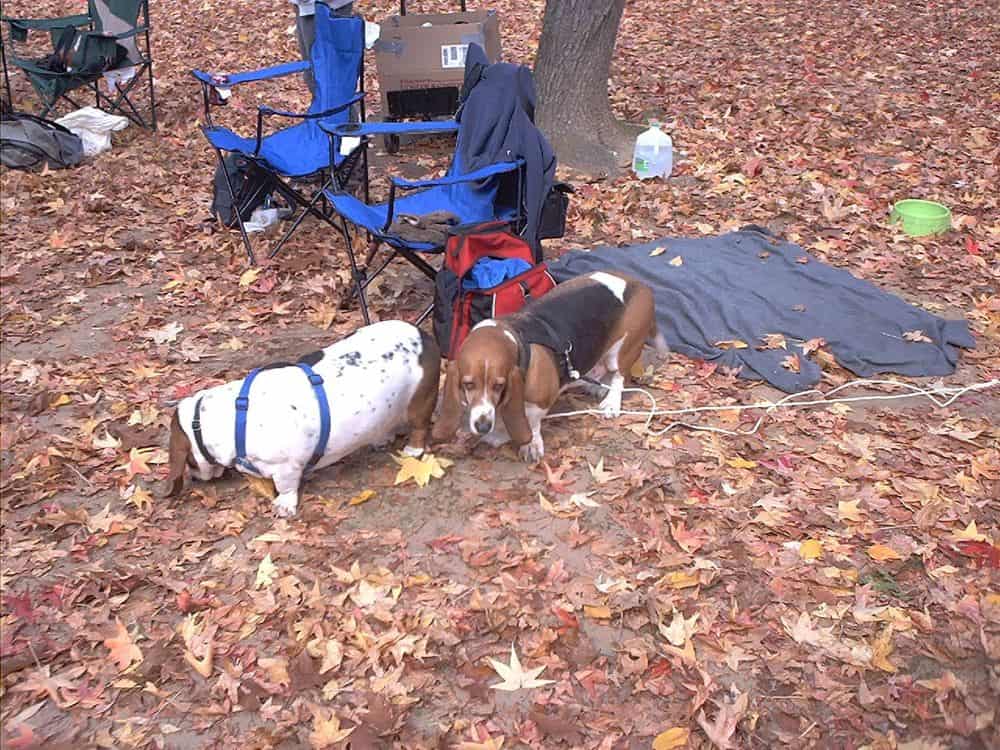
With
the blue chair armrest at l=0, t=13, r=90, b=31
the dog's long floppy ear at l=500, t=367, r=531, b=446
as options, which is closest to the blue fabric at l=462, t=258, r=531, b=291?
the dog's long floppy ear at l=500, t=367, r=531, b=446

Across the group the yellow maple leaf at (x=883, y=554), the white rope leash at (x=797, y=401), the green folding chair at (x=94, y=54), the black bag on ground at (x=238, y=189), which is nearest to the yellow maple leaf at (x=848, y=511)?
the yellow maple leaf at (x=883, y=554)

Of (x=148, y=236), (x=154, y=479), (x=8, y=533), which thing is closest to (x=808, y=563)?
(x=154, y=479)

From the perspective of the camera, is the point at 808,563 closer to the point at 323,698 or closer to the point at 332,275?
the point at 323,698

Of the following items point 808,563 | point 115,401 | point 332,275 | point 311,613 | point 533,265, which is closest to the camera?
point 311,613

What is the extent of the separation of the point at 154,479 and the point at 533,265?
6.59ft

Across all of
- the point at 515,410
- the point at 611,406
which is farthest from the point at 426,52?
the point at 515,410

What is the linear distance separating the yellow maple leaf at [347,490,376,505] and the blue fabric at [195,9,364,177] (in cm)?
240

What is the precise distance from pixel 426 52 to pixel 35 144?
3.01 meters

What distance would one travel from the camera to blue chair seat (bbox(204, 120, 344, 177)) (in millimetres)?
5141

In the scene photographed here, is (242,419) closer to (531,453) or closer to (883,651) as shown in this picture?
(531,453)

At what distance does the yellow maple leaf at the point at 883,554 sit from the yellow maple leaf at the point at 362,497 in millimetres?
1870

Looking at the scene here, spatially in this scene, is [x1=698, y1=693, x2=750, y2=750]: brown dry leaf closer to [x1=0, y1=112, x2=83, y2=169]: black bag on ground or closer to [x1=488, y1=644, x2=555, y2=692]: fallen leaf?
[x1=488, y1=644, x2=555, y2=692]: fallen leaf

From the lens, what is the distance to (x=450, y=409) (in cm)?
340

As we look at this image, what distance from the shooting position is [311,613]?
295 centimetres
